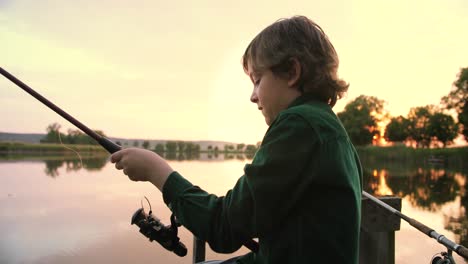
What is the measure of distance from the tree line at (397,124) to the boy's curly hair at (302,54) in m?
52.4

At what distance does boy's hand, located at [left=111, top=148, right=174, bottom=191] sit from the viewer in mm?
1216

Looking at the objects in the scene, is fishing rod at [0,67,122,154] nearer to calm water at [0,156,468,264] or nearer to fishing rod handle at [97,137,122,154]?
fishing rod handle at [97,137,122,154]

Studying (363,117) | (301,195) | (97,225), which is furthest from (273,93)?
(363,117)

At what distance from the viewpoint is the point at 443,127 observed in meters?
47.1

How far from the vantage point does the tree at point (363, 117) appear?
181 ft

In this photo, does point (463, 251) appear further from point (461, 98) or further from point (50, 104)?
point (461, 98)

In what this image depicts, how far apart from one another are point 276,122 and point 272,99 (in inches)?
7.7

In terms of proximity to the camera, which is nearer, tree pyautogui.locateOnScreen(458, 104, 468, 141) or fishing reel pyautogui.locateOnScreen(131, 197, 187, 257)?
fishing reel pyautogui.locateOnScreen(131, 197, 187, 257)

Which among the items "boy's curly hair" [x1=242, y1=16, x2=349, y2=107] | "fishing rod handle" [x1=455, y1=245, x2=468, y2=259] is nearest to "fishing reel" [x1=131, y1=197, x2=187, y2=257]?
"boy's curly hair" [x1=242, y1=16, x2=349, y2=107]

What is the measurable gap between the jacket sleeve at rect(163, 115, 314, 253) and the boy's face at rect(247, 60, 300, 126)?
0.61 feet

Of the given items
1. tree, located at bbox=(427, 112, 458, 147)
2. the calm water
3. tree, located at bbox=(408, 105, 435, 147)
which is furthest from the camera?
tree, located at bbox=(408, 105, 435, 147)

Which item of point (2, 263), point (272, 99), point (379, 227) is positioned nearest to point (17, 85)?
point (272, 99)

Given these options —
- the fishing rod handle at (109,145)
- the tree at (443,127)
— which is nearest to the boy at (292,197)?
the fishing rod handle at (109,145)

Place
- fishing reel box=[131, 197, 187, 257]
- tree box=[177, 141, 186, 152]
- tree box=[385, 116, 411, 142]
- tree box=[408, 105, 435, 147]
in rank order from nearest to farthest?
fishing reel box=[131, 197, 187, 257], tree box=[408, 105, 435, 147], tree box=[385, 116, 411, 142], tree box=[177, 141, 186, 152]
